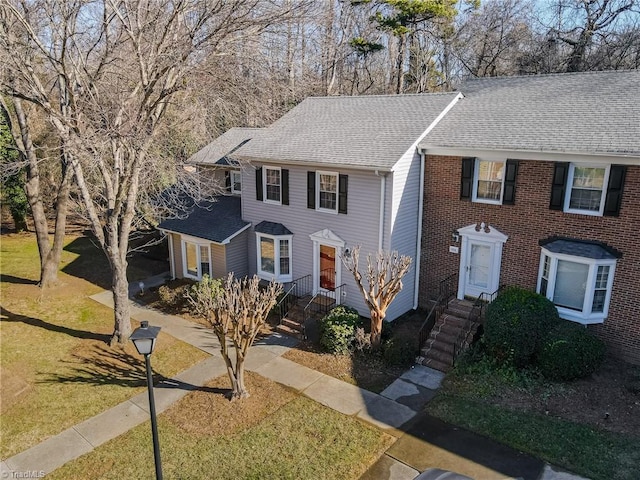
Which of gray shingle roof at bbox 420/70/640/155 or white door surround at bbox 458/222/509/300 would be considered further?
white door surround at bbox 458/222/509/300

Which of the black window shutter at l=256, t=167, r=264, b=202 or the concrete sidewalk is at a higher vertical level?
the black window shutter at l=256, t=167, r=264, b=202

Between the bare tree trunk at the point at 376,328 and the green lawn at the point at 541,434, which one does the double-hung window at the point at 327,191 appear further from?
the green lawn at the point at 541,434

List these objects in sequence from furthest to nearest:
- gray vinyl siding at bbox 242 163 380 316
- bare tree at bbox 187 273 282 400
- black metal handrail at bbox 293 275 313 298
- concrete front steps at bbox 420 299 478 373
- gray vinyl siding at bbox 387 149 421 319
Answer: black metal handrail at bbox 293 275 313 298
gray vinyl siding at bbox 242 163 380 316
gray vinyl siding at bbox 387 149 421 319
concrete front steps at bbox 420 299 478 373
bare tree at bbox 187 273 282 400

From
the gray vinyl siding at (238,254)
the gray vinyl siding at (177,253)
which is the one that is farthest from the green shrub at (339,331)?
the gray vinyl siding at (177,253)

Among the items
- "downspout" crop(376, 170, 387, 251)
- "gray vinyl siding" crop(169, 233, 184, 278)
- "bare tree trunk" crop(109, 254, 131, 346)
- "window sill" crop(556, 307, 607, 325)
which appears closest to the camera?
"window sill" crop(556, 307, 607, 325)

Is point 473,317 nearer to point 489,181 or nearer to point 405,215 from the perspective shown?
point 405,215

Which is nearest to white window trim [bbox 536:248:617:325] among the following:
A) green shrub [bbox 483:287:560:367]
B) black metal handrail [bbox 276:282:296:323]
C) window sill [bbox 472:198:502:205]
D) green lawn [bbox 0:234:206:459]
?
green shrub [bbox 483:287:560:367]

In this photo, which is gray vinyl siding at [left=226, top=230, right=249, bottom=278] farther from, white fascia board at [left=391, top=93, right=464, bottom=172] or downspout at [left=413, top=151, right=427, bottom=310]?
white fascia board at [left=391, top=93, right=464, bottom=172]
